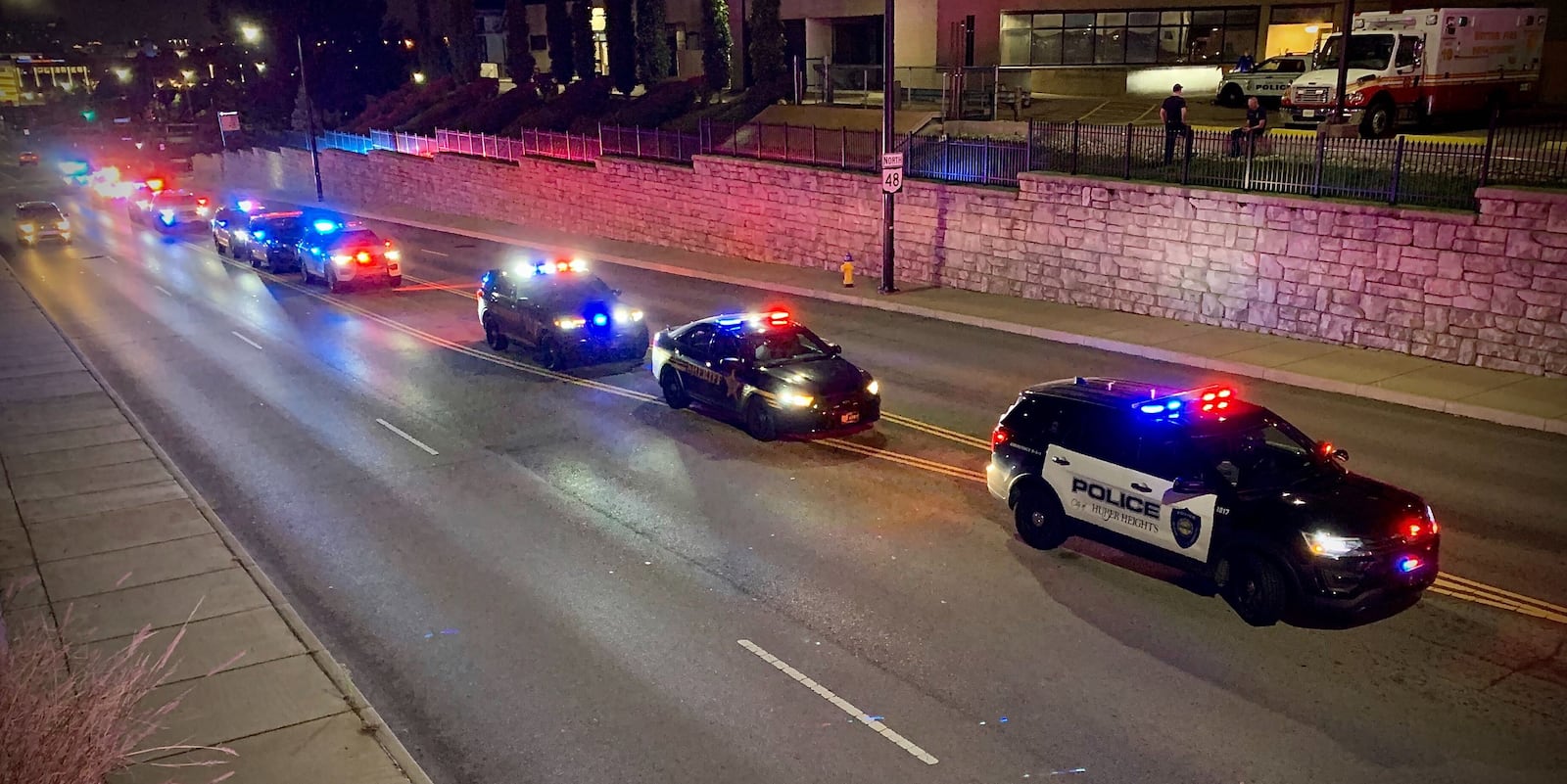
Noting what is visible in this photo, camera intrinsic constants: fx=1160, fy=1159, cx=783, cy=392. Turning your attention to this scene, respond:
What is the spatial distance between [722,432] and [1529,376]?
12.6 meters

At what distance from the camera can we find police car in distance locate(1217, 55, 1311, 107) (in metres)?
34.9

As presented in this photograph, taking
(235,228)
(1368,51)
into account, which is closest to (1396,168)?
(1368,51)

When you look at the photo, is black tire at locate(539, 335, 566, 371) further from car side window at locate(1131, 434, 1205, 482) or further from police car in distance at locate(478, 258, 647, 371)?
car side window at locate(1131, 434, 1205, 482)

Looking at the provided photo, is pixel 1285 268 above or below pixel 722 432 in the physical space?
above

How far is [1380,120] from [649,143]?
21.7 metres

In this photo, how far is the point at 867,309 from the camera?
86.0 feet

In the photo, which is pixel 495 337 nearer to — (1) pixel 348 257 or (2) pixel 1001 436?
(1) pixel 348 257

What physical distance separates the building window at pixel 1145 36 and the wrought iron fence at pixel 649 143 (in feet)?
51.4

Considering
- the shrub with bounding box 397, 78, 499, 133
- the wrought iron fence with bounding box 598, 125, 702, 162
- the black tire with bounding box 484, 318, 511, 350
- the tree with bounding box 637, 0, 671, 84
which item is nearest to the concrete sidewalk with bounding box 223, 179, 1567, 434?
the wrought iron fence with bounding box 598, 125, 702, 162

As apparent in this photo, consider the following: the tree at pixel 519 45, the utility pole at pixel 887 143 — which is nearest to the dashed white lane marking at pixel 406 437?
the utility pole at pixel 887 143

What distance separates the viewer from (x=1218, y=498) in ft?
33.3

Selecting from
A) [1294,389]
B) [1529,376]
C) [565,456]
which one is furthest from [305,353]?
[1529,376]

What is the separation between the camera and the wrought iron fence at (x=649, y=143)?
36.5 metres

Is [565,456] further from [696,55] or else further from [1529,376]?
[696,55]
